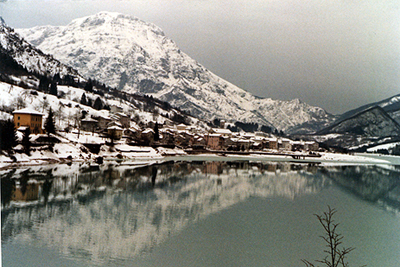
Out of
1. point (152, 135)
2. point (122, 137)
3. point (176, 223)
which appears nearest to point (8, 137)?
point (176, 223)

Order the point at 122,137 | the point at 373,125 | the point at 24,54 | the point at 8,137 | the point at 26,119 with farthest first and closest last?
the point at 373,125, the point at 24,54, the point at 122,137, the point at 26,119, the point at 8,137

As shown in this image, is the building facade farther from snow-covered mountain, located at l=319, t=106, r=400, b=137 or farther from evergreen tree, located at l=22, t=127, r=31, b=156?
snow-covered mountain, located at l=319, t=106, r=400, b=137

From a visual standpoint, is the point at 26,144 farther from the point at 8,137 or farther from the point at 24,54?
the point at 24,54

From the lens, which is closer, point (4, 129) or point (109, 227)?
point (109, 227)

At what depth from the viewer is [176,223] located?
1395 cm

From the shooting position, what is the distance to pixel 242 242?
11992mm

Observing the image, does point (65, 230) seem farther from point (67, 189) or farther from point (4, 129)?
point (4, 129)

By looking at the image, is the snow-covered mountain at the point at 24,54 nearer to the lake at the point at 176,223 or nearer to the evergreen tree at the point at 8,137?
the evergreen tree at the point at 8,137

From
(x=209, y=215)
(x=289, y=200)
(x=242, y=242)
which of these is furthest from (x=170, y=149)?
(x=242, y=242)

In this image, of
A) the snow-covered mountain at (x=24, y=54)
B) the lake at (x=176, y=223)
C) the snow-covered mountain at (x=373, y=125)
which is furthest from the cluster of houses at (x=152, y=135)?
the snow-covered mountain at (x=373, y=125)

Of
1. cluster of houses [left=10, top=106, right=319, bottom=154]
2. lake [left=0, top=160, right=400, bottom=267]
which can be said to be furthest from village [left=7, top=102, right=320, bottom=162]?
lake [left=0, top=160, right=400, bottom=267]

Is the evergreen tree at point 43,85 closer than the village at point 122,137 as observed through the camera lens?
No

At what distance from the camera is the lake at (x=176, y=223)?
→ 10438 millimetres

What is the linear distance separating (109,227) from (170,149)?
1825 inches
